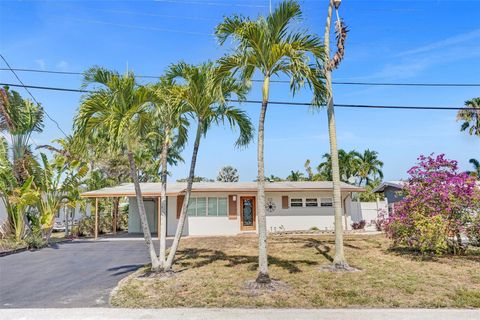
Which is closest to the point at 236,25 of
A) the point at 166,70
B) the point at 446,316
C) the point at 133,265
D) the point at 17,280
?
the point at 166,70

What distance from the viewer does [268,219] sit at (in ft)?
67.7

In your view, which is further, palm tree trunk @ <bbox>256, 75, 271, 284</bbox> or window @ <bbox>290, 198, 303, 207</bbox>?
window @ <bbox>290, 198, 303, 207</bbox>

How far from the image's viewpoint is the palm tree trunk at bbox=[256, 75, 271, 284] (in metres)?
7.63

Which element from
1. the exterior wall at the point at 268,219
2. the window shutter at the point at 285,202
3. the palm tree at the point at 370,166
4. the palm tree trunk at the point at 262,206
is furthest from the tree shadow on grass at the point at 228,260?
the palm tree at the point at 370,166

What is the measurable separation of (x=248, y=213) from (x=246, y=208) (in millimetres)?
327

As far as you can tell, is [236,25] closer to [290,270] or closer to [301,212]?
[290,270]

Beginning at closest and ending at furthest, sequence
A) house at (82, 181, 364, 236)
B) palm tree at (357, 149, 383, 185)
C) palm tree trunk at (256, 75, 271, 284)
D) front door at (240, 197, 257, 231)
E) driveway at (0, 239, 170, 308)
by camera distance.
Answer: driveway at (0, 239, 170, 308), palm tree trunk at (256, 75, 271, 284), house at (82, 181, 364, 236), front door at (240, 197, 257, 231), palm tree at (357, 149, 383, 185)

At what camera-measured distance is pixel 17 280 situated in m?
8.90

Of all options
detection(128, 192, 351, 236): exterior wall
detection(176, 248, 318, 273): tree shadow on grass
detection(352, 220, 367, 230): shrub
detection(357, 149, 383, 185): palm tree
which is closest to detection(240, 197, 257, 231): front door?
detection(128, 192, 351, 236): exterior wall

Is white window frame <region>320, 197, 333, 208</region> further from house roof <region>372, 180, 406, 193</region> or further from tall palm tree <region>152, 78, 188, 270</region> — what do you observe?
tall palm tree <region>152, 78, 188, 270</region>

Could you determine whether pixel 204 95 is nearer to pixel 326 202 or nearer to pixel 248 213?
pixel 248 213

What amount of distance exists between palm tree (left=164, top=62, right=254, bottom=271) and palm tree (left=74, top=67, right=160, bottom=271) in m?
0.99

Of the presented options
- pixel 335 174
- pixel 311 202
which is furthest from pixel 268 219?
pixel 335 174

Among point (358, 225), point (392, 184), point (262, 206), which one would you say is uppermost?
point (392, 184)
